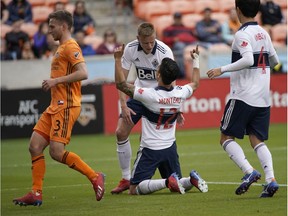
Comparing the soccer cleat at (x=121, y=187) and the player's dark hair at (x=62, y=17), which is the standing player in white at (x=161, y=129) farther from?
the player's dark hair at (x=62, y=17)

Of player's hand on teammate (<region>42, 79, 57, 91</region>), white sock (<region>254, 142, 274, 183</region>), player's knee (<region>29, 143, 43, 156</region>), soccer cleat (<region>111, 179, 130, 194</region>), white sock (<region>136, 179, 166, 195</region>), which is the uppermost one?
player's hand on teammate (<region>42, 79, 57, 91</region>)

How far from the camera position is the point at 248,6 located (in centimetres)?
1087

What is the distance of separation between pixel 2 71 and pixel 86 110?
243 centimetres

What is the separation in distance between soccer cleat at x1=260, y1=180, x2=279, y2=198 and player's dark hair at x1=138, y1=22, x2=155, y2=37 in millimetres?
2382

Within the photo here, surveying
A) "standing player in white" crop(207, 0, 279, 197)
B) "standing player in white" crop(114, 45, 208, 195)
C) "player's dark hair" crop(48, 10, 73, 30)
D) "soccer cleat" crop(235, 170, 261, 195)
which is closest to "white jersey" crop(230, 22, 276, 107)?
"standing player in white" crop(207, 0, 279, 197)

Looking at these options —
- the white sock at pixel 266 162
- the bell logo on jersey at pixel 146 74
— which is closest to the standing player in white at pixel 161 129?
the bell logo on jersey at pixel 146 74

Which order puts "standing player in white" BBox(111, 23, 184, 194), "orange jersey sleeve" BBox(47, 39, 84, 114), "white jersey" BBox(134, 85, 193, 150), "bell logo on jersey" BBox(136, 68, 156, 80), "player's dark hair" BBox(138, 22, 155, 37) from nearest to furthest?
"orange jersey sleeve" BBox(47, 39, 84, 114)
"white jersey" BBox(134, 85, 193, 150)
"player's dark hair" BBox(138, 22, 155, 37)
"standing player in white" BBox(111, 23, 184, 194)
"bell logo on jersey" BBox(136, 68, 156, 80)

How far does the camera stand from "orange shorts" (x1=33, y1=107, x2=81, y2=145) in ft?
35.6

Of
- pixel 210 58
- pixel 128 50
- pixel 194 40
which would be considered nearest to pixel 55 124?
pixel 128 50

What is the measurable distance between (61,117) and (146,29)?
1.56 meters

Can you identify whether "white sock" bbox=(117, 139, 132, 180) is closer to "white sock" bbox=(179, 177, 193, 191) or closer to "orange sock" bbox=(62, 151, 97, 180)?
"white sock" bbox=(179, 177, 193, 191)

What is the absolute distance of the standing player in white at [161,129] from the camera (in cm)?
1116

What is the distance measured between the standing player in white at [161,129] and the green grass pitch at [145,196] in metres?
0.17

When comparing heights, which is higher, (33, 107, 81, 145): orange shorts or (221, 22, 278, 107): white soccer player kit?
(221, 22, 278, 107): white soccer player kit
